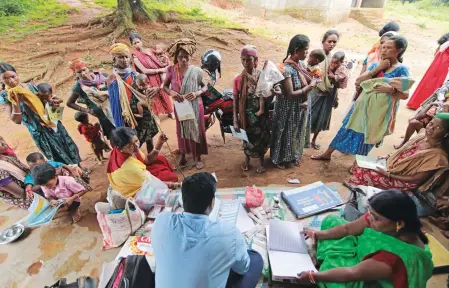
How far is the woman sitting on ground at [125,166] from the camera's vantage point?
2.38 m

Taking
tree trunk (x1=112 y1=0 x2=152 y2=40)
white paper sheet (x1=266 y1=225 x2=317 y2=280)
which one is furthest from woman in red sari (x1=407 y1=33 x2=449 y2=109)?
tree trunk (x1=112 y1=0 x2=152 y2=40)

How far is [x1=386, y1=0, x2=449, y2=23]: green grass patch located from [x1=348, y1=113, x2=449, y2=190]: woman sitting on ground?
552 inches

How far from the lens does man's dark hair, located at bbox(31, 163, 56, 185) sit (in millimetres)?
2418

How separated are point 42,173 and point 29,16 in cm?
1195

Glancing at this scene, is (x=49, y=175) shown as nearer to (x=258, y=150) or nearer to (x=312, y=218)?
(x=258, y=150)

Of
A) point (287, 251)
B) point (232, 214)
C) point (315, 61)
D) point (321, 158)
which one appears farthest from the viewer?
point (321, 158)

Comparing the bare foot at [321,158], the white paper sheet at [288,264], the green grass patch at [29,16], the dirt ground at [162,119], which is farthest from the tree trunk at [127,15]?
the white paper sheet at [288,264]

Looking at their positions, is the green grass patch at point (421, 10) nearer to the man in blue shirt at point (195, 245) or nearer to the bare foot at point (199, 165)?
the bare foot at point (199, 165)

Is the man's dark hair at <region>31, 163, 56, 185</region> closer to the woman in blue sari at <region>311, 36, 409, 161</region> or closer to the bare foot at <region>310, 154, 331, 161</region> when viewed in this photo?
the bare foot at <region>310, 154, 331, 161</region>

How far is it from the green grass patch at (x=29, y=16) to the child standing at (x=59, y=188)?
9.16 meters

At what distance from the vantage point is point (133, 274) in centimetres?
170

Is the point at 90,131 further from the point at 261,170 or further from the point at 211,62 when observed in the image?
the point at 261,170

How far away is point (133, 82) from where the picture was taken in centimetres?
318

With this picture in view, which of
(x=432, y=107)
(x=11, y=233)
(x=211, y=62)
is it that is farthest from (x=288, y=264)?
(x=211, y=62)
